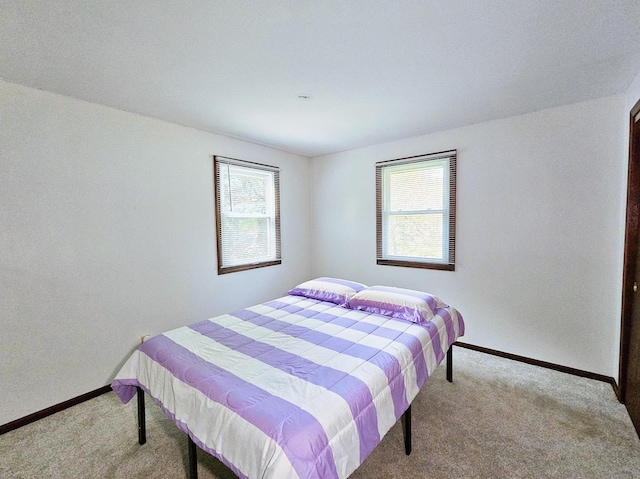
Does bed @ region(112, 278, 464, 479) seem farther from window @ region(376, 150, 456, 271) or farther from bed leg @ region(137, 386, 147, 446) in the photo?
window @ region(376, 150, 456, 271)

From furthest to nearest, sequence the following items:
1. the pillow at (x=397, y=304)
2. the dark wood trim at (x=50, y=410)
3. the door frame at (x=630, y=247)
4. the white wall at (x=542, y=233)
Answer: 1. the white wall at (x=542, y=233)
2. the pillow at (x=397, y=304)
3. the door frame at (x=630, y=247)
4. the dark wood trim at (x=50, y=410)

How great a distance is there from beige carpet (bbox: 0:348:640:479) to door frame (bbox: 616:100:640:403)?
1.17 feet

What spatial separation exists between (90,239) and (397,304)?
2596 mm

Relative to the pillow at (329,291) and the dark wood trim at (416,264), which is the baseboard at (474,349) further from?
the pillow at (329,291)

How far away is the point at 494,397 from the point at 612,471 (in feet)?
2.38

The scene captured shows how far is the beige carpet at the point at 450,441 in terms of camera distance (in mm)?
1599

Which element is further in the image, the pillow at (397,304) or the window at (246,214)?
the window at (246,214)

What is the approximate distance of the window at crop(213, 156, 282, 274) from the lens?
Answer: 3227 mm

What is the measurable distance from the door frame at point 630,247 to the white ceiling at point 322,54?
579 mm

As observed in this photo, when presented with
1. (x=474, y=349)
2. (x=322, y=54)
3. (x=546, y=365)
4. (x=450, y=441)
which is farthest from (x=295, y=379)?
(x=546, y=365)

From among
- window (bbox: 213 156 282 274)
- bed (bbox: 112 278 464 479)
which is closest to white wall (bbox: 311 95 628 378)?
bed (bbox: 112 278 464 479)

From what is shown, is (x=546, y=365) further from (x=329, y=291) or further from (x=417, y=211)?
(x=329, y=291)

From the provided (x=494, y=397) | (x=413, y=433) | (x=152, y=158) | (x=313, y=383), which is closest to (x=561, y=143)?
(x=494, y=397)

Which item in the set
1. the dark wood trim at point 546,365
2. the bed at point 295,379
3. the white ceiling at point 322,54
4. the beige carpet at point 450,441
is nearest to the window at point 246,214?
the white ceiling at point 322,54
